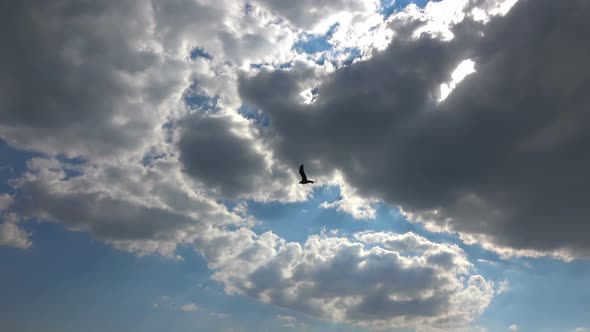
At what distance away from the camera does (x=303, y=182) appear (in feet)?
245
